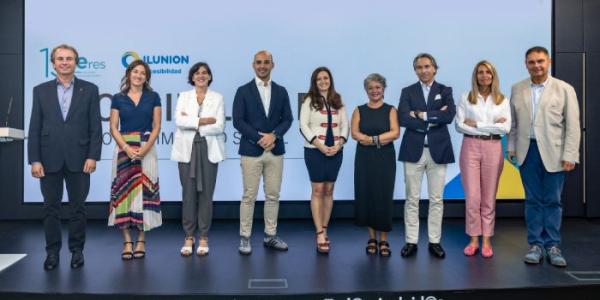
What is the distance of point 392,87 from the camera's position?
4.73 metres

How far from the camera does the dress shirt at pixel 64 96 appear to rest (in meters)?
2.93

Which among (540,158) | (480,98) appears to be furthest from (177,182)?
(540,158)

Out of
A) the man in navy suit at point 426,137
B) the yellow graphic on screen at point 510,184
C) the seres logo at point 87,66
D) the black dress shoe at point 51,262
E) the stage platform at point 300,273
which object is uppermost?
the seres logo at point 87,66

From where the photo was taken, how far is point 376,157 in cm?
316

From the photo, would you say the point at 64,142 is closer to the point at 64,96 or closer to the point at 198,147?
the point at 64,96

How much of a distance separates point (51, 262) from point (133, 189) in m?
0.76

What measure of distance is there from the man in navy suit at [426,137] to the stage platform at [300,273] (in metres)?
0.41

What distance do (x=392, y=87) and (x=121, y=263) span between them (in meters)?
3.34

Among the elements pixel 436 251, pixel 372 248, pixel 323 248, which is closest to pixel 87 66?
pixel 323 248

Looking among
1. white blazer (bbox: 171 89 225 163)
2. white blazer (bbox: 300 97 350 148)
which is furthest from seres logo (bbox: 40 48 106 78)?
white blazer (bbox: 300 97 350 148)

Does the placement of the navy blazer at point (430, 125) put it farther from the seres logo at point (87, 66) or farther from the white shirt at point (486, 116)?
the seres logo at point (87, 66)

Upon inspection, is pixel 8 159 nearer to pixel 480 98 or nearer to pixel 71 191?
pixel 71 191

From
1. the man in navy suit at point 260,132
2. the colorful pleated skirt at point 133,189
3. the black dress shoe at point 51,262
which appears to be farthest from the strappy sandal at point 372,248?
the black dress shoe at point 51,262

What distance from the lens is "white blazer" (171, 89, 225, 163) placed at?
3.17 metres
